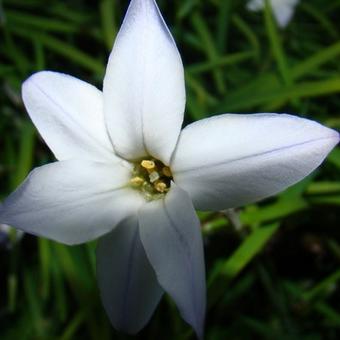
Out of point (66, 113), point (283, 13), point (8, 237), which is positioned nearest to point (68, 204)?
point (66, 113)

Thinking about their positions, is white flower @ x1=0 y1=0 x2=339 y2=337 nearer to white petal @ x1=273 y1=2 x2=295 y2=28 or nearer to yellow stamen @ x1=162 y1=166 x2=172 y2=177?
yellow stamen @ x1=162 y1=166 x2=172 y2=177

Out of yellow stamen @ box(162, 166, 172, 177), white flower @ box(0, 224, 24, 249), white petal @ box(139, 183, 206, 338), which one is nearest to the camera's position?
white petal @ box(139, 183, 206, 338)

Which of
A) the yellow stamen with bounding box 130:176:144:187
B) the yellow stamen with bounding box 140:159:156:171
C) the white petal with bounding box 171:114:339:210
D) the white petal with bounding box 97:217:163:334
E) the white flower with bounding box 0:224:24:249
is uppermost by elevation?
the white petal with bounding box 171:114:339:210

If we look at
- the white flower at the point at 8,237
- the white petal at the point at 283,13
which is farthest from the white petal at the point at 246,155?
the white petal at the point at 283,13

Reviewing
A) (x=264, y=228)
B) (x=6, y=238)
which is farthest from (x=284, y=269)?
(x=6, y=238)

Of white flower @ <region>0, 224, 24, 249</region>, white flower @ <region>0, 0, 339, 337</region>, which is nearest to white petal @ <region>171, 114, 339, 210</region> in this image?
white flower @ <region>0, 0, 339, 337</region>

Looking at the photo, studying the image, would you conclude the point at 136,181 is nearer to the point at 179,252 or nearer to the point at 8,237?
the point at 179,252

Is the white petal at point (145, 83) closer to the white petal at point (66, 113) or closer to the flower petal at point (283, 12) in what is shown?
the white petal at point (66, 113)
